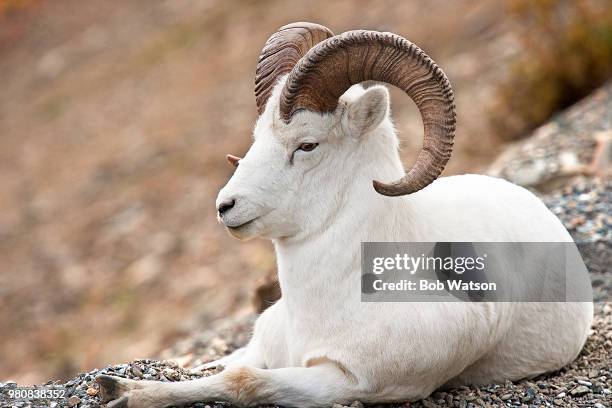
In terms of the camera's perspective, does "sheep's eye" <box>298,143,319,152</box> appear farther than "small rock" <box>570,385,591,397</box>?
No

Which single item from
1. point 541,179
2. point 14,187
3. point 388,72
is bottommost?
point 388,72

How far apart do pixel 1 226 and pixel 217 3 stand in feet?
35.2

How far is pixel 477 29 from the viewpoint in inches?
835

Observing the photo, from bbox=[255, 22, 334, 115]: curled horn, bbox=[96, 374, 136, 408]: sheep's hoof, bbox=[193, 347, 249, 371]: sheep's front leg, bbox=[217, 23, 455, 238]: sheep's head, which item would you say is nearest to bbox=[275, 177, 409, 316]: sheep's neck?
bbox=[217, 23, 455, 238]: sheep's head

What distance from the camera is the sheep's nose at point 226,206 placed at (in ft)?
18.1

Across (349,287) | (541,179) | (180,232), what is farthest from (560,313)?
(180,232)

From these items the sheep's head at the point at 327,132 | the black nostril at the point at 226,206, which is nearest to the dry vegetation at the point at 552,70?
the sheep's head at the point at 327,132

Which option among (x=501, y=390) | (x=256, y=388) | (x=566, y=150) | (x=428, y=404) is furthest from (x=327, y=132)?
(x=566, y=150)

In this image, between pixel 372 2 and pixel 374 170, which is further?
pixel 372 2

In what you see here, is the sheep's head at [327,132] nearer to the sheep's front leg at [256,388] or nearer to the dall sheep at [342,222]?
the dall sheep at [342,222]

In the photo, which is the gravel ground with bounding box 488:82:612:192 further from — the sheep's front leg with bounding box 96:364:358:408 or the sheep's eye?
the sheep's front leg with bounding box 96:364:358:408

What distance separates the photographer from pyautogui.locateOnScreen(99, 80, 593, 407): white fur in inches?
220

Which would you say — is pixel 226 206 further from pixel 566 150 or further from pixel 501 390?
pixel 566 150

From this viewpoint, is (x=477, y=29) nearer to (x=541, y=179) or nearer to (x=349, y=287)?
(x=541, y=179)
